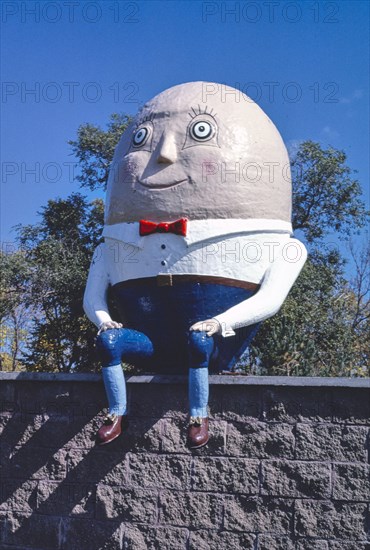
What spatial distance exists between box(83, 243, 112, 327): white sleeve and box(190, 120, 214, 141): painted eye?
1208 mm

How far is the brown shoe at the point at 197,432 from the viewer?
4367 mm

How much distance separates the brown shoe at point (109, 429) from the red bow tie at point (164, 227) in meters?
1.35

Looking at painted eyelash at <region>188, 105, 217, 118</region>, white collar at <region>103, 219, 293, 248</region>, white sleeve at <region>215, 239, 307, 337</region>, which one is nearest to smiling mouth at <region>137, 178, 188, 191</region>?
white collar at <region>103, 219, 293, 248</region>

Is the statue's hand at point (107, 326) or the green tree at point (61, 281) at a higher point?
the green tree at point (61, 281)

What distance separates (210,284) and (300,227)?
9.37 m

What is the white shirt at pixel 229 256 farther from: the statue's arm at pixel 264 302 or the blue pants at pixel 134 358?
the blue pants at pixel 134 358

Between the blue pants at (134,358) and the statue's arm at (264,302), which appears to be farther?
the statue's arm at (264,302)

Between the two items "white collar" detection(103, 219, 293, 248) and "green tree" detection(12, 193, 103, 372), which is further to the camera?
"green tree" detection(12, 193, 103, 372)

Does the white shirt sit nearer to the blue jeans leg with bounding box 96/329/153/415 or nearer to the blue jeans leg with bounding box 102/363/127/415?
the blue jeans leg with bounding box 96/329/153/415

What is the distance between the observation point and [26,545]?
504cm

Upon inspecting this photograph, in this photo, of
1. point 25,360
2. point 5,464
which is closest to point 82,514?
point 5,464

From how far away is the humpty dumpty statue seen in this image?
4.94 m

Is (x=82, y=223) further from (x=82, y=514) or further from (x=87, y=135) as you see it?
(x=82, y=514)

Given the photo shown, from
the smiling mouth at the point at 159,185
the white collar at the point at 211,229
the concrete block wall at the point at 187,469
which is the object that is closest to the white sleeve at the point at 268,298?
the white collar at the point at 211,229
